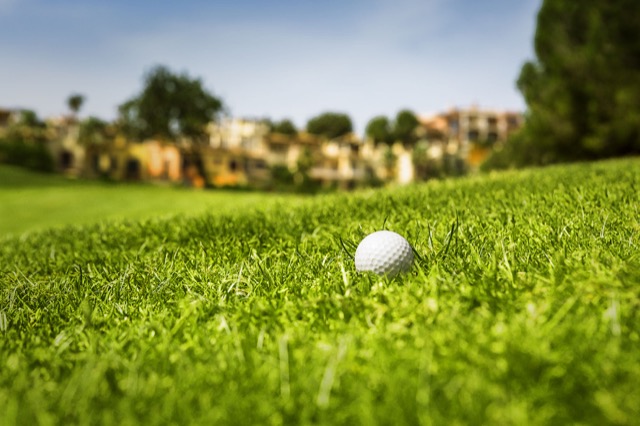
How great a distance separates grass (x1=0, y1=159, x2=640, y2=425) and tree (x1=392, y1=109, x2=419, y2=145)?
8935cm

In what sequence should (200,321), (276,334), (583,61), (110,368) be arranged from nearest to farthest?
(110,368)
(276,334)
(200,321)
(583,61)

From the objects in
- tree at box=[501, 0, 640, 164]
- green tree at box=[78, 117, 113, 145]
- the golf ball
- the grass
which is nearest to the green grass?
the grass

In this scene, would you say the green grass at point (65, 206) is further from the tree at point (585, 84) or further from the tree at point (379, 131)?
the tree at point (379, 131)

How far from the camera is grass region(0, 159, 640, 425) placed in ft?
4.97

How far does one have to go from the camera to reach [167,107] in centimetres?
5191

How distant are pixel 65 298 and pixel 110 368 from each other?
1.37 meters

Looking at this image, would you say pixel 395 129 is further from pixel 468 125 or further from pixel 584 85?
pixel 584 85

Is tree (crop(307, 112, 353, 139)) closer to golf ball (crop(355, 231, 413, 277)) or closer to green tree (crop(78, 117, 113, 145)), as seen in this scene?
green tree (crop(78, 117, 113, 145))

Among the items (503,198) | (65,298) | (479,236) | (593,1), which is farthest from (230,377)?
(593,1)

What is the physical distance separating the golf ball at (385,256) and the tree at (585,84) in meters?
20.0

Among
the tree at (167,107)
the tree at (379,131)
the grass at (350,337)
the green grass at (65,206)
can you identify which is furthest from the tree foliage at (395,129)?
the grass at (350,337)

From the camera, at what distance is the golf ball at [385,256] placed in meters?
2.77

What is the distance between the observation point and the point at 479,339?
68.9 inches

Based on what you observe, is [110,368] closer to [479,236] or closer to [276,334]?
[276,334]
